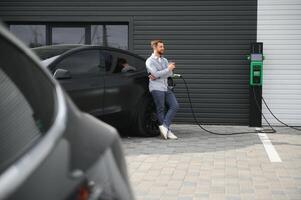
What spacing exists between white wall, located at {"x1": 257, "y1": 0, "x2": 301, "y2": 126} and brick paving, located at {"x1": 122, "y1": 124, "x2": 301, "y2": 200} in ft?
5.31

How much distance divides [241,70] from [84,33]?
3.78 m

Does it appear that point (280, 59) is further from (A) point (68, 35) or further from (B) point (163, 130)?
(A) point (68, 35)

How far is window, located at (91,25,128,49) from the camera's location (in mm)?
12578

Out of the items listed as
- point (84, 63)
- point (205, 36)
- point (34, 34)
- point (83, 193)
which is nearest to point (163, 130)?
point (84, 63)

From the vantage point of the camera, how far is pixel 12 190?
148 cm

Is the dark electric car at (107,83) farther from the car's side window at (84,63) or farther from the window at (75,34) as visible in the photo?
the window at (75,34)

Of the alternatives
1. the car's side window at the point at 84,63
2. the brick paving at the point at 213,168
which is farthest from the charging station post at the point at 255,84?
the car's side window at the point at 84,63

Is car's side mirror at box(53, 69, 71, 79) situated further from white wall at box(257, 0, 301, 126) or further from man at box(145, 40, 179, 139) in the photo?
white wall at box(257, 0, 301, 126)

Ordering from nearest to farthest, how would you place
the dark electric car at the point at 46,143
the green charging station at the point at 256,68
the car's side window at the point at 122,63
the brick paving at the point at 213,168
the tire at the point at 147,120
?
the dark electric car at the point at 46,143, the brick paving at the point at 213,168, the car's side window at the point at 122,63, the tire at the point at 147,120, the green charging station at the point at 256,68

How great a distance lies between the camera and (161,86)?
960 centimetres

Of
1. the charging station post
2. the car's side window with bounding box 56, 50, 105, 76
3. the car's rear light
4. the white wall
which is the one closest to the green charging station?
the charging station post

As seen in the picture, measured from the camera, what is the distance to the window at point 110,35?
12.6 m

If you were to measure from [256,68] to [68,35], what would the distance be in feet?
14.9

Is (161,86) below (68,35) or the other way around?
below
